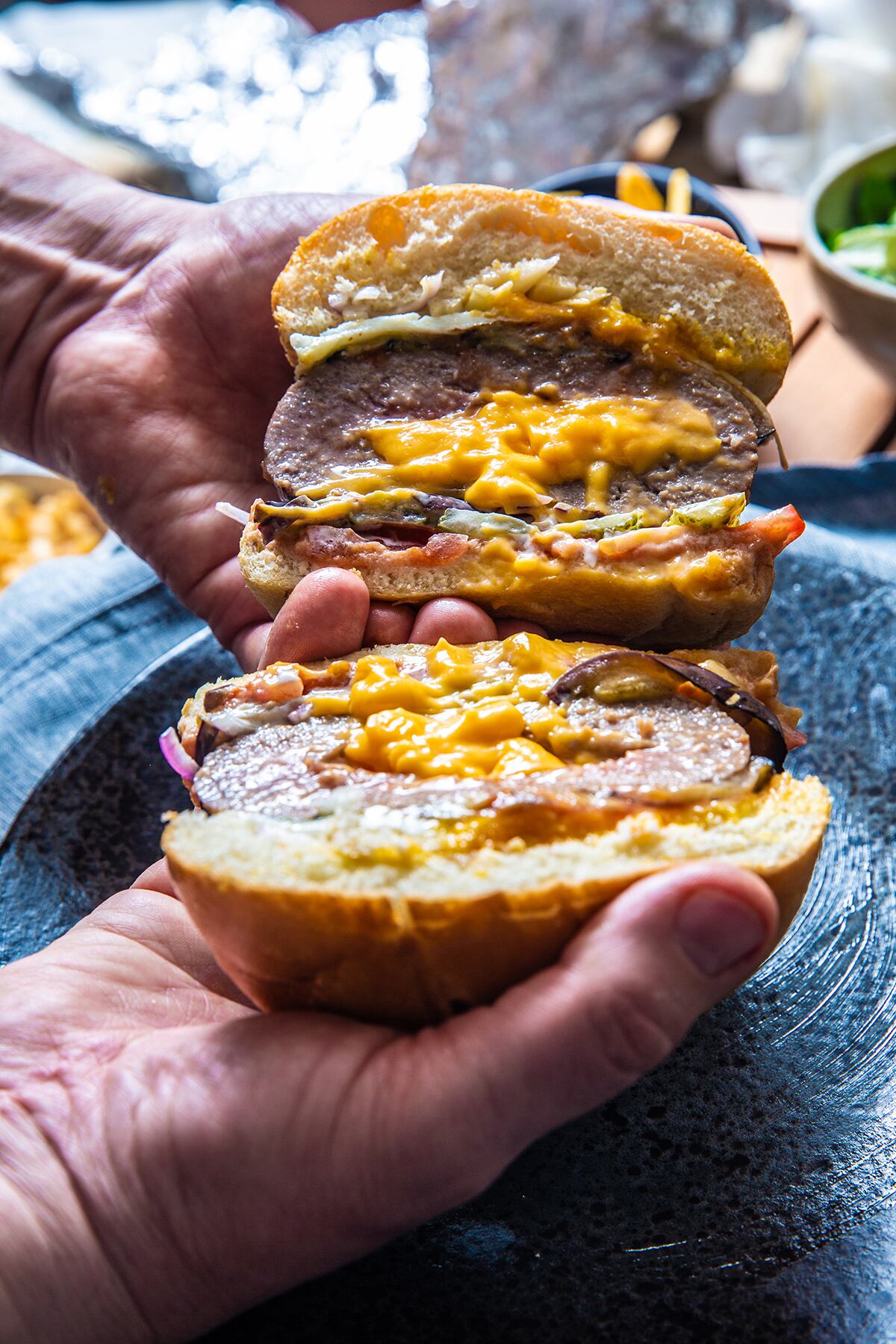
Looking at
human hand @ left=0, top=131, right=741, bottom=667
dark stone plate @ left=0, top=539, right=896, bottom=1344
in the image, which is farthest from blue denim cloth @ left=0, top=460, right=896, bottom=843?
dark stone plate @ left=0, top=539, right=896, bottom=1344

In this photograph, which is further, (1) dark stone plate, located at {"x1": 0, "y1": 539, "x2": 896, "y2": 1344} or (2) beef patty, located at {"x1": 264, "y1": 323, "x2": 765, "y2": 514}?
(2) beef patty, located at {"x1": 264, "y1": 323, "x2": 765, "y2": 514}

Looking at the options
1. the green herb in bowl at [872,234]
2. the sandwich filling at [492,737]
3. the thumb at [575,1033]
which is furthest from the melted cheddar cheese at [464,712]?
the green herb in bowl at [872,234]

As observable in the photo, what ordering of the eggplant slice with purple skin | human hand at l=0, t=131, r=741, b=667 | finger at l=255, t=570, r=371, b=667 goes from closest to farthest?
the eggplant slice with purple skin, finger at l=255, t=570, r=371, b=667, human hand at l=0, t=131, r=741, b=667

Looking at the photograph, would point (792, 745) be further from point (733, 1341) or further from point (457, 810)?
point (733, 1341)

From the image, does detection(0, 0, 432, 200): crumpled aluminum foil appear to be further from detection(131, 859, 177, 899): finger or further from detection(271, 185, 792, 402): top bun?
detection(131, 859, 177, 899): finger

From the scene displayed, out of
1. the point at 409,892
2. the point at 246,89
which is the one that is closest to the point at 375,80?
the point at 246,89

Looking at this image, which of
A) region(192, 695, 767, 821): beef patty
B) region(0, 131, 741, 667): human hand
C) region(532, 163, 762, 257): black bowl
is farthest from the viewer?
region(532, 163, 762, 257): black bowl
